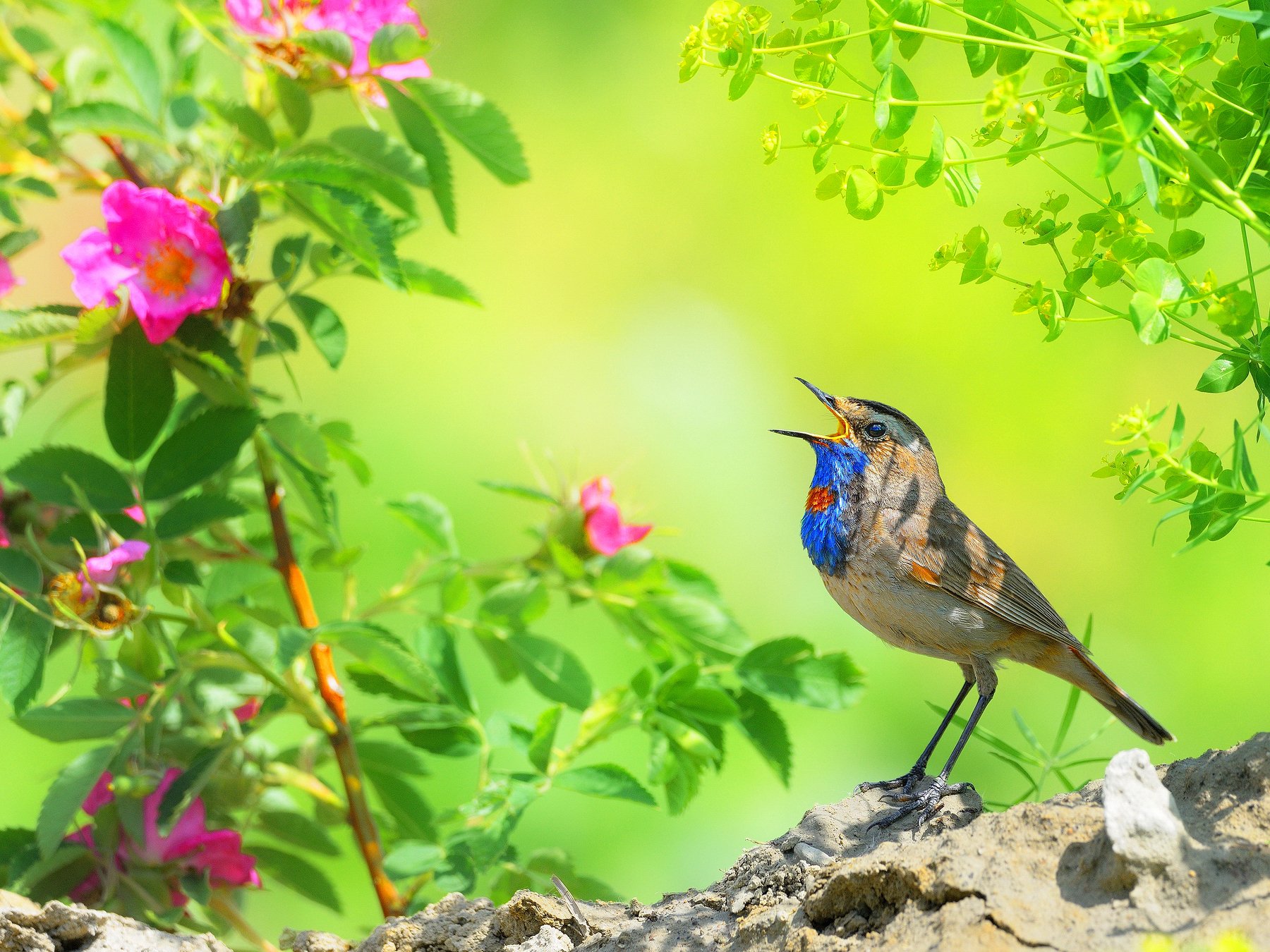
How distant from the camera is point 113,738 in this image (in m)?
1.86

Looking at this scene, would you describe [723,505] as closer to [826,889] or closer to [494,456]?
[494,456]

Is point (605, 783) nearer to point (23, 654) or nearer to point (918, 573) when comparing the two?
point (918, 573)

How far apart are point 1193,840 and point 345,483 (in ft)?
9.75

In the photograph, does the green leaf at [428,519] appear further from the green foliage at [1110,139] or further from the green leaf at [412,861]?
the green foliage at [1110,139]

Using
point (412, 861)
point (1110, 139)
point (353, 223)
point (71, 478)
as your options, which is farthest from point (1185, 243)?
point (71, 478)

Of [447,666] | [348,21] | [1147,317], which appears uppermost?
[348,21]

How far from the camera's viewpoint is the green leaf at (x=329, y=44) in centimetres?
167

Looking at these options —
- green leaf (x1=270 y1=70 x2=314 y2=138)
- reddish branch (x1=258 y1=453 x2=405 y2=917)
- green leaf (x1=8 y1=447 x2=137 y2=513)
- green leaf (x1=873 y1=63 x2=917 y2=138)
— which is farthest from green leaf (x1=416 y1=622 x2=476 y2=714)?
green leaf (x1=873 y1=63 x2=917 y2=138)

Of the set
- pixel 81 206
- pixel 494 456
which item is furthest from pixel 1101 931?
pixel 81 206

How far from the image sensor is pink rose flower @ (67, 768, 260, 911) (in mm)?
1846

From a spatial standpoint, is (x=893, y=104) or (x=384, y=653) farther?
(x=384, y=653)

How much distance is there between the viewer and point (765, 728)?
1897mm

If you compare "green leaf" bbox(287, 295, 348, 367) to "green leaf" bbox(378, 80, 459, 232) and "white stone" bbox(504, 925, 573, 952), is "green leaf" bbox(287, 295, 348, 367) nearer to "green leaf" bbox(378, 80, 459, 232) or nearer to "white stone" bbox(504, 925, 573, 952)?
"green leaf" bbox(378, 80, 459, 232)

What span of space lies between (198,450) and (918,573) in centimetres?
111
